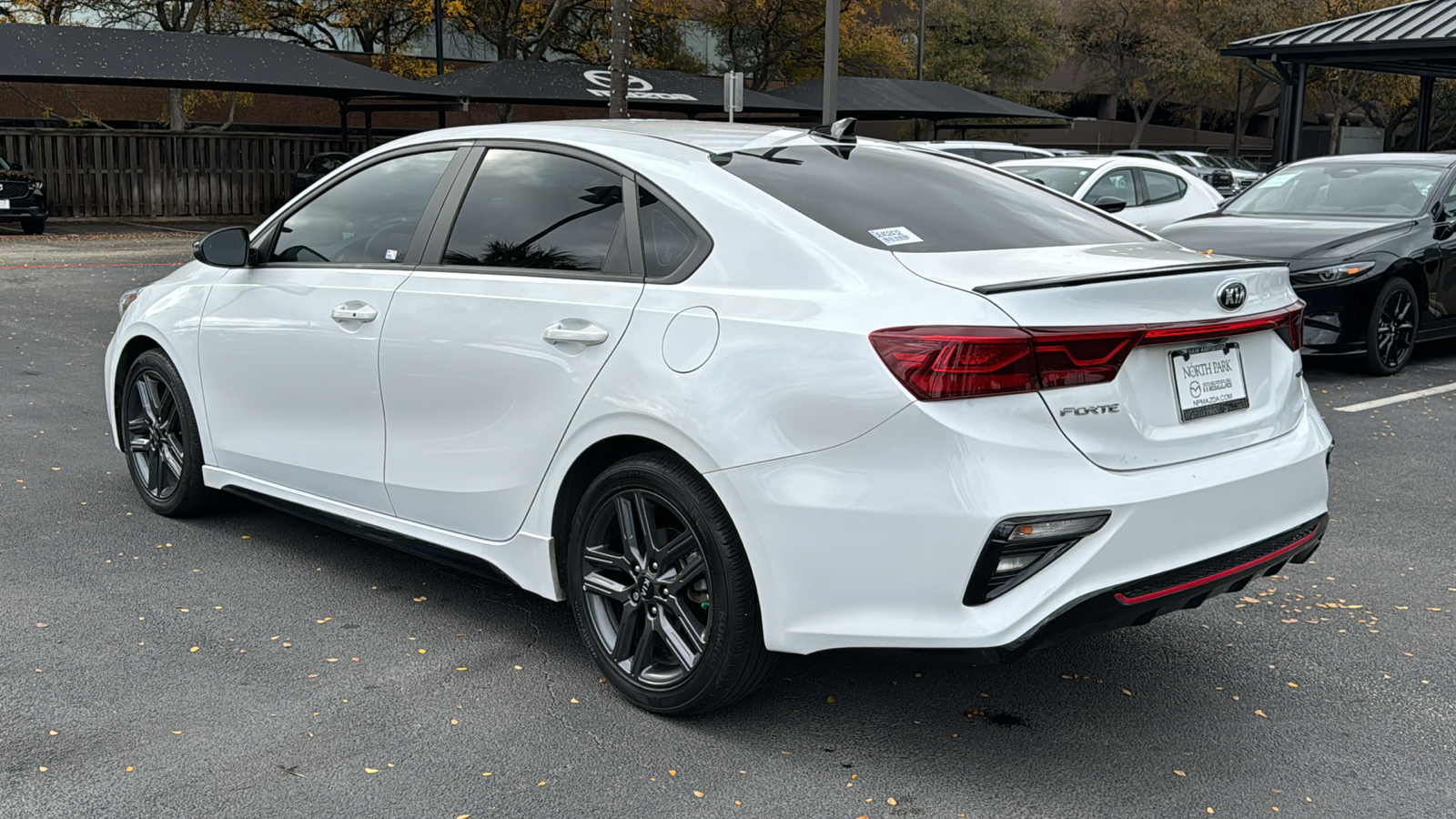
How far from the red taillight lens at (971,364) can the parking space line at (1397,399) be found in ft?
20.5

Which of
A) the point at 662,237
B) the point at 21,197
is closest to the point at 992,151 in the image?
the point at 662,237

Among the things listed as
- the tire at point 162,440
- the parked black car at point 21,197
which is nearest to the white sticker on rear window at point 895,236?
the tire at point 162,440

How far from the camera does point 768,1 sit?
37031 millimetres

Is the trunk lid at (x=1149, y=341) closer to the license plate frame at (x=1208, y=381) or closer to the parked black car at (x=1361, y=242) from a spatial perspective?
Result: the license plate frame at (x=1208, y=381)

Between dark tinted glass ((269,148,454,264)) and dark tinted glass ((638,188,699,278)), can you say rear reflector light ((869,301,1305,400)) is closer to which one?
dark tinted glass ((638,188,699,278))

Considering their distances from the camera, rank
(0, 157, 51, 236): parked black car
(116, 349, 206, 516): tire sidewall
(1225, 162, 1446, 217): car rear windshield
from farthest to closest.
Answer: (0, 157, 51, 236): parked black car
(1225, 162, 1446, 217): car rear windshield
(116, 349, 206, 516): tire sidewall

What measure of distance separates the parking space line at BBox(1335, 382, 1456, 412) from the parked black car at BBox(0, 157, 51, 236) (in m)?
21.6

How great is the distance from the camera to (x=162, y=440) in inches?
221

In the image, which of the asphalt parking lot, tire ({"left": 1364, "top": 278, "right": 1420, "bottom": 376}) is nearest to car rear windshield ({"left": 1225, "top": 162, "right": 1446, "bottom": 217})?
tire ({"left": 1364, "top": 278, "right": 1420, "bottom": 376})

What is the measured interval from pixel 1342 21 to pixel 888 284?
1967 centimetres

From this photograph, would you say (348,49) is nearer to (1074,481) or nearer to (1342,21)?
(1342,21)

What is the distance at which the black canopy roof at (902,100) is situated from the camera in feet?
Result: 101

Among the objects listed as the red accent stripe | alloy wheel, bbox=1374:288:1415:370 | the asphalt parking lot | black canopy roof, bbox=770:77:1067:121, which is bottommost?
the asphalt parking lot

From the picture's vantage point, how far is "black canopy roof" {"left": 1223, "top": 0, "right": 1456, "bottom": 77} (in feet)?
60.0
